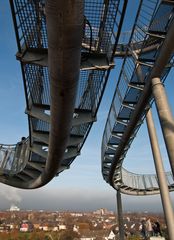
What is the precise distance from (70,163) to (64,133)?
7912mm

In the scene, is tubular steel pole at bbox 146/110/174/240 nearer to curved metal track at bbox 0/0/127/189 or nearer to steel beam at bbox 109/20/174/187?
steel beam at bbox 109/20/174/187

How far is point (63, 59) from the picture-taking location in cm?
497

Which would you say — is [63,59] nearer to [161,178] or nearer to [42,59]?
[42,59]

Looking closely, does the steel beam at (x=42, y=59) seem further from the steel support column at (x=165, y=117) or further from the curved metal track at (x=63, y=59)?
the steel support column at (x=165, y=117)

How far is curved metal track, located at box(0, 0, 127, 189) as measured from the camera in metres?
4.41

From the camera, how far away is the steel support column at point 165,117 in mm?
6894

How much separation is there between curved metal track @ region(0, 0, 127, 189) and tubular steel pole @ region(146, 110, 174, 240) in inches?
128

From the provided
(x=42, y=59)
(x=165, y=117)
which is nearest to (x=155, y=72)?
(x=165, y=117)

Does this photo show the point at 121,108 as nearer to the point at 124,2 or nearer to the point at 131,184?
the point at 124,2

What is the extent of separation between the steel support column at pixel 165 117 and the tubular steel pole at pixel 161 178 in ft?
15.2

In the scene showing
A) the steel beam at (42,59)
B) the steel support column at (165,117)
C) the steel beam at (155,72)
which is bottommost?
the steel support column at (165,117)

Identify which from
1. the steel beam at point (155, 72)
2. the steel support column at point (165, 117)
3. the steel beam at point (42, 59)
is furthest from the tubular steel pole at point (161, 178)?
the steel beam at point (42, 59)

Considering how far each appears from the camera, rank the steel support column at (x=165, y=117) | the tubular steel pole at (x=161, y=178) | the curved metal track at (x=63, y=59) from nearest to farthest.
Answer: the curved metal track at (x=63, y=59) → the steel support column at (x=165, y=117) → the tubular steel pole at (x=161, y=178)

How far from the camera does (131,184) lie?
83.2 feet
